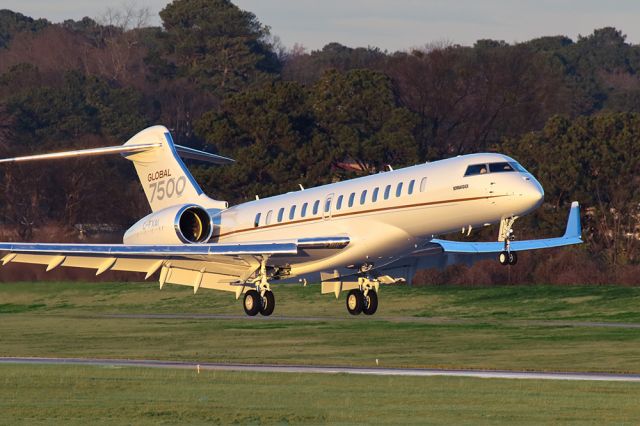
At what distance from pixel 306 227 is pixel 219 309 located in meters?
18.9

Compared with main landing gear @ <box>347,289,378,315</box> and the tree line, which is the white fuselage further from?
the tree line

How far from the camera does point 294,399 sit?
2200 centimetres

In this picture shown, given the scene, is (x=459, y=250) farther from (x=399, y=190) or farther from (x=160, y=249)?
(x=160, y=249)

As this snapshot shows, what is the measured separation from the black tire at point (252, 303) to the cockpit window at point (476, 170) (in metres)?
7.11

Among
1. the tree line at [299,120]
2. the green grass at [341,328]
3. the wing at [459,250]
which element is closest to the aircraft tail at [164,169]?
the green grass at [341,328]

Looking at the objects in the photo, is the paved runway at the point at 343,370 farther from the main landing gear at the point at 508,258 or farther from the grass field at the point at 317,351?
the main landing gear at the point at 508,258

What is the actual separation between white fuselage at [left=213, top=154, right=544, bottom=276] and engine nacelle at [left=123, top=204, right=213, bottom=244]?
1.03m

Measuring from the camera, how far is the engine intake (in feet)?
111

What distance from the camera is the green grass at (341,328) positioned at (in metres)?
33.0

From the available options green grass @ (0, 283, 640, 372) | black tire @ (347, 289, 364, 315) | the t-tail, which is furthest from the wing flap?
the t-tail

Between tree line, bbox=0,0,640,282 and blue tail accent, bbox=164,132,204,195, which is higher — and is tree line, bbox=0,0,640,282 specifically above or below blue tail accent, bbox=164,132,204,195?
above

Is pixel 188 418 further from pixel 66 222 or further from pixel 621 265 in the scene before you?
pixel 66 222

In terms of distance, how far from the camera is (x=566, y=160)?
54500 mm

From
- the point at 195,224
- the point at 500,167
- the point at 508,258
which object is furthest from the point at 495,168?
the point at 195,224
